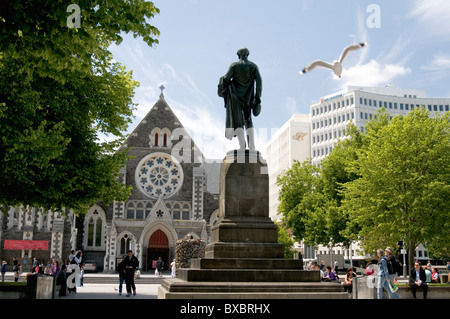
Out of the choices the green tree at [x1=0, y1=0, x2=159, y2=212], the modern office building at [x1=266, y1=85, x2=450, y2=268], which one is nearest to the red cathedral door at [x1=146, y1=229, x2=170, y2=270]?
the green tree at [x1=0, y1=0, x2=159, y2=212]

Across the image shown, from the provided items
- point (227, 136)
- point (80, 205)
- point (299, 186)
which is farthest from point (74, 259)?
point (299, 186)

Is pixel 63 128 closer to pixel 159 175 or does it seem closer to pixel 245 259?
Answer: pixel 245 259

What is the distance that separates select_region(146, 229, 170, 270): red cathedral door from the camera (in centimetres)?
4512

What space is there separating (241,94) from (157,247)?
111ft

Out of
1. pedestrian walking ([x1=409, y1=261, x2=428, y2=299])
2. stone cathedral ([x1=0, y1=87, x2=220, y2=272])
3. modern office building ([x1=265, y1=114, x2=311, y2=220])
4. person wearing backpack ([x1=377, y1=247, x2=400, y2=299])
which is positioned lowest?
pedestrian walking ([x1=409, y1=261, x2=428, y2=299])

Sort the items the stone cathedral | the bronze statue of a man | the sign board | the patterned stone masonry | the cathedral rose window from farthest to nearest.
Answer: the cathedral rose window < the stone cathedral < the sign board < the patterned stone masonry < the bronze statue of a man

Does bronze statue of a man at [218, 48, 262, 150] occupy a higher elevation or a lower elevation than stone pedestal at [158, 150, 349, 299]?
higher

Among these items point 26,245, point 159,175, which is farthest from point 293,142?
point 26,245

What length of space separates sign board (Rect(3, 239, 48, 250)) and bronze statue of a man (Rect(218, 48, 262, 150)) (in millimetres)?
33510

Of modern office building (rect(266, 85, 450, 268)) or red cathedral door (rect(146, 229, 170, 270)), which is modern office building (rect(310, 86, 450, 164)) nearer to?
modern office building (rect(266, 85, 450, 268))

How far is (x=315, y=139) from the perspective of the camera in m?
90.3

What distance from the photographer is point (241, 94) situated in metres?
13.6

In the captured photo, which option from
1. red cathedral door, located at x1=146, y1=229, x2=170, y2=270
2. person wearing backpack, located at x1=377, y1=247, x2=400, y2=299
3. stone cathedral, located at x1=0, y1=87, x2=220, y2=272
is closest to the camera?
person wearing backpack, located at x1=377, y1=247, x2=400, y2=299
